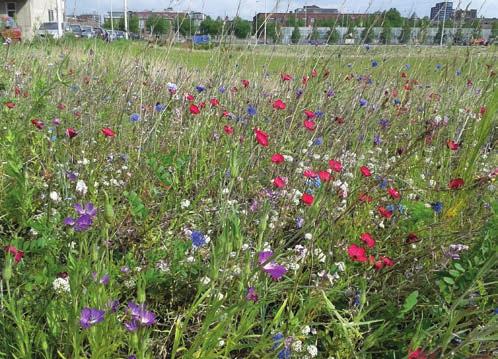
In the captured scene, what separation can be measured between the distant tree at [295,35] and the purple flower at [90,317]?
2.80 meters

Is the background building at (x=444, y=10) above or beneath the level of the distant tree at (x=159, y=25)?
above

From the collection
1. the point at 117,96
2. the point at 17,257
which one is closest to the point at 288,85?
the point at 117,96

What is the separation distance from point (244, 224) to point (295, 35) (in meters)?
2.28

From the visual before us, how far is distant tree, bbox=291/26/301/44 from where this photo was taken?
130 inches

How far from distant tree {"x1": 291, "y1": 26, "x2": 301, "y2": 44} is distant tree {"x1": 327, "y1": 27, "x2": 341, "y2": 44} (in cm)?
31

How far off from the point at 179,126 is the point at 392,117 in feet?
4.36

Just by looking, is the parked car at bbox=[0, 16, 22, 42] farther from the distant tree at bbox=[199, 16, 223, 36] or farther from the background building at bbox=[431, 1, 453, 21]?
the background building at bbox=[431, 1, 453, 21]

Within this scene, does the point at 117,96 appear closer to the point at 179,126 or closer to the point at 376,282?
the point at 179,126

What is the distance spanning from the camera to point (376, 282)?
1.43 metres

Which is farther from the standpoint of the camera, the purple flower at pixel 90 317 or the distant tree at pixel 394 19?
the distant tree at pixel 394 19

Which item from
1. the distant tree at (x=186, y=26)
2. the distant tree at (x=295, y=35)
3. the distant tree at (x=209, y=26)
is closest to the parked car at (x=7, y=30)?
the distant tree at (x=186, y=26)

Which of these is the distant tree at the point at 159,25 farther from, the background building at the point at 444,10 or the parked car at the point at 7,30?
the background building at the point at 444,10

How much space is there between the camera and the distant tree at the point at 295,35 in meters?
3.30

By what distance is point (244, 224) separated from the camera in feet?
4.74
